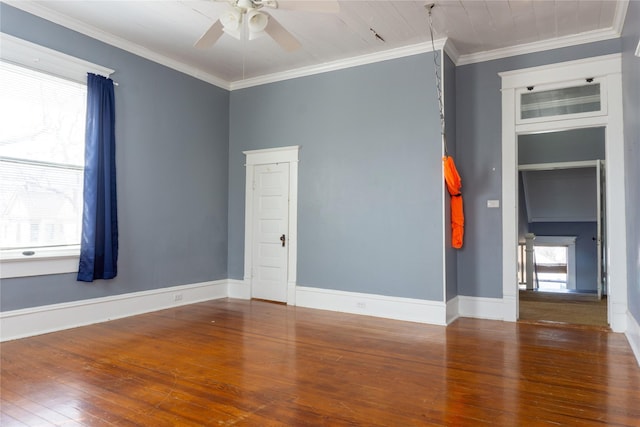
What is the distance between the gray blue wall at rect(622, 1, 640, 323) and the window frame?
5.36m

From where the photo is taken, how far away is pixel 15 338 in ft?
13.0

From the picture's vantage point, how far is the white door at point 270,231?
19.7 ft

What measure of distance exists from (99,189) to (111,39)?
5.87ft

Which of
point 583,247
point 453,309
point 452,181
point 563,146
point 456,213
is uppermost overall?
point 563,146

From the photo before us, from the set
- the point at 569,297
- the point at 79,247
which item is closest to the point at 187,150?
the point at 79,247

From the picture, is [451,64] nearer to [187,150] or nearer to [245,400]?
[187,150]

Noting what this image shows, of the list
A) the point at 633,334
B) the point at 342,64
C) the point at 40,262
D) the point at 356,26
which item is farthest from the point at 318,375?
the point at 342,64

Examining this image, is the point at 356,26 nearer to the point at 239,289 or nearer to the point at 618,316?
the point at 239,289

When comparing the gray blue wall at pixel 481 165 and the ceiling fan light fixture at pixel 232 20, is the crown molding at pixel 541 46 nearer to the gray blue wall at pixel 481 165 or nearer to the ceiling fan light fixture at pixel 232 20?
the gray blue wall at pixel 481 165

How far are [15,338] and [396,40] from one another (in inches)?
202

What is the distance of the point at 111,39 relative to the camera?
15.8 ft

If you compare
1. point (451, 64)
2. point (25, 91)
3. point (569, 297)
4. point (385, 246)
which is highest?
point (451, 64)

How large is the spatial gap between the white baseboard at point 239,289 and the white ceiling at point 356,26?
3240mm

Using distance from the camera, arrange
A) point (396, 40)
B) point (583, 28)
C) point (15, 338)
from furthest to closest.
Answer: point (396, 40) < point (583, 28) < point (15, 338)
